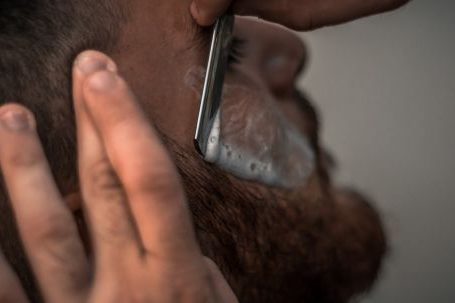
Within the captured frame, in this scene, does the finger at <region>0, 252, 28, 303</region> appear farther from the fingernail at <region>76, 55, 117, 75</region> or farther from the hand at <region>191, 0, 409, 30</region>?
the hand at <region>191, 0, 409, 30</region>

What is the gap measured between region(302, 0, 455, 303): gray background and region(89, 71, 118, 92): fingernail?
0.98 meters

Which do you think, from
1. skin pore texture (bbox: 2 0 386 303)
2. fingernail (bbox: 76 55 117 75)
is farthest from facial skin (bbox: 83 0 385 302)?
fingernail (bbox: 76 55 117 75)

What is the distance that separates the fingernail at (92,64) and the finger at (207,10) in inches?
8.4

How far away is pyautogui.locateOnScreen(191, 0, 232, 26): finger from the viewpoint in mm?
783

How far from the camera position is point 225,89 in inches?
35.8

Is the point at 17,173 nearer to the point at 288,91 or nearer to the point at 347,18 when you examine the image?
the point at 347,18

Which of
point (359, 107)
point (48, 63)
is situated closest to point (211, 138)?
point (48, 63)

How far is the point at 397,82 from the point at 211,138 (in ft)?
2.75

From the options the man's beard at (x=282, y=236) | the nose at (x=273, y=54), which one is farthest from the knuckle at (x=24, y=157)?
the nose at (x=273, y=54)

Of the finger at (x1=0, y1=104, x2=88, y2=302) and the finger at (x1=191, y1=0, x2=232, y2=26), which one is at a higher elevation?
the finger at (x1=191, y1=0, x2=232, y2=26)

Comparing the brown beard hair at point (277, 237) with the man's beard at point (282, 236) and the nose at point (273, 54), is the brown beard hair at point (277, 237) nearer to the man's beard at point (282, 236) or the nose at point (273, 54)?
the man's beard at point (282, 236)

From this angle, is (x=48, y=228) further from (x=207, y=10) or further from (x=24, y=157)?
(x=207, y=10)

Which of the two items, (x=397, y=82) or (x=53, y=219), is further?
(x=397, y=82)

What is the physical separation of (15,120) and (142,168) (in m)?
0.13
